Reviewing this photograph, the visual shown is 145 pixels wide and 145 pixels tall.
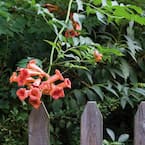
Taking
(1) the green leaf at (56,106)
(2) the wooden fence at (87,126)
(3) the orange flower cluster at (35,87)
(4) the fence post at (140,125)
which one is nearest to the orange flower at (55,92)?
(3) the orange flower cluster at (35,87)

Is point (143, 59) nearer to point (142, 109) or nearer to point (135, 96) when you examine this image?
point (135, 96)

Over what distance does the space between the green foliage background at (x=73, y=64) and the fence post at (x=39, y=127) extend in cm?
23

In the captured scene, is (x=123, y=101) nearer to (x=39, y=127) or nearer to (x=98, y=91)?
(x=98, y=91)

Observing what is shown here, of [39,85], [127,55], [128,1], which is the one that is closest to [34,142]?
[39,85]

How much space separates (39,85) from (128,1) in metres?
0.88

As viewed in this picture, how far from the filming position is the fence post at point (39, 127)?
5.78 feet

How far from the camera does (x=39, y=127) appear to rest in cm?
179

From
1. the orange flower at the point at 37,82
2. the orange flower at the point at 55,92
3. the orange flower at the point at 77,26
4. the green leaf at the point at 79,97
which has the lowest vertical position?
the green leaf at the point at 79,97

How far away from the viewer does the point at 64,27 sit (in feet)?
6.33

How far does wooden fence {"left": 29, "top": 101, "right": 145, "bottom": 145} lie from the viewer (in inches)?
69.1

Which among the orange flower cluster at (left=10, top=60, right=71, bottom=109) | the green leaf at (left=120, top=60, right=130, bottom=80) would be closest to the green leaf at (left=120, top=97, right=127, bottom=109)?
the green leaf at (left=120, top=60, right=130, bottom=80)

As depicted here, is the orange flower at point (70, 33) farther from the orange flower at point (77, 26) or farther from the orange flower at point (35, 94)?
the orange flower at point (35, 94)

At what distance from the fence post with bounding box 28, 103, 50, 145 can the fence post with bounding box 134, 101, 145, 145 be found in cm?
36

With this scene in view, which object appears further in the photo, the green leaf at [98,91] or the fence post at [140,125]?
the green leaf at [98,91]
